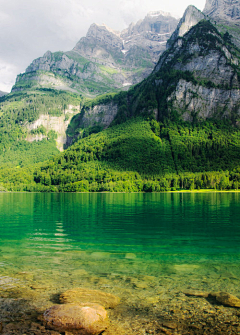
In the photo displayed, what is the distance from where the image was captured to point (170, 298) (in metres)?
12.4

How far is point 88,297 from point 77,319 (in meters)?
2.56

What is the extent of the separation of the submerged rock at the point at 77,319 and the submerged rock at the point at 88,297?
0.90 metres

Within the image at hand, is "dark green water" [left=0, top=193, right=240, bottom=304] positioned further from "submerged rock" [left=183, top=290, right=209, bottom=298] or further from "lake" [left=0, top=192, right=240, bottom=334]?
"submerged rock" [left=183, top=290, right=209, bottom=298]

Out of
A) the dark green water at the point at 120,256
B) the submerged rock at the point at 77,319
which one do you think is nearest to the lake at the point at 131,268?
the dark green water at the point at 120,256

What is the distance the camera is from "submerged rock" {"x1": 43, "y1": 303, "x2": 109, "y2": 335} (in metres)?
9.00

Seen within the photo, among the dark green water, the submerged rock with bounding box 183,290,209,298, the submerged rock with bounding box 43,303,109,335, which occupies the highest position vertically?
the submerged rock with bounding box 43,303,109,335

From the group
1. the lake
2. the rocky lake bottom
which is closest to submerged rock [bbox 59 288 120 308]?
the rocky lake bottom

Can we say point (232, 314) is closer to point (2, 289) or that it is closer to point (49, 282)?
point (49, 282)

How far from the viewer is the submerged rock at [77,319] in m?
9.00

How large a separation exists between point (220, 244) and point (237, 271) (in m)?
8.34

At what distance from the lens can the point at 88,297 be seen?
11.8 metres

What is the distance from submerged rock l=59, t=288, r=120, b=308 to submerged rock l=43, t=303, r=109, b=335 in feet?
2.97

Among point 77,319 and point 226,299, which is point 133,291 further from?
point 77,319

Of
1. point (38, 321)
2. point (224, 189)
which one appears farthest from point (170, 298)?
point (224, 189)
